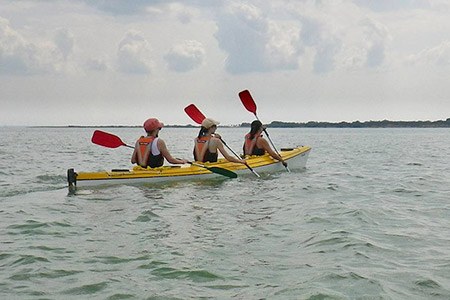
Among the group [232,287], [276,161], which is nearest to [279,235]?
[232,287]

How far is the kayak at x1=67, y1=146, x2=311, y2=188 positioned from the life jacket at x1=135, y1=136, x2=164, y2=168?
0.54 ft

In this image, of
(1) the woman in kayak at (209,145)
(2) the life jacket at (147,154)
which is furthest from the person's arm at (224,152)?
(2) the life jacket at (147,154)

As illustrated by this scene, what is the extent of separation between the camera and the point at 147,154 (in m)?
10.8

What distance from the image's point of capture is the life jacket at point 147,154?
413 inches

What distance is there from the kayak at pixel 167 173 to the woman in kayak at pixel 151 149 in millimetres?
194

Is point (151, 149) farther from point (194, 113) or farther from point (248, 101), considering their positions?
point (248, 101)

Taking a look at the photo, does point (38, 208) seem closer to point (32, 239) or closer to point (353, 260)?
point (32, 239)

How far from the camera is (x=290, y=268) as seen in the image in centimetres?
496

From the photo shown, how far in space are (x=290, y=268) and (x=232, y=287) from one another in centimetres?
80

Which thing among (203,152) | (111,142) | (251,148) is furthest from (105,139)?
(251,148)

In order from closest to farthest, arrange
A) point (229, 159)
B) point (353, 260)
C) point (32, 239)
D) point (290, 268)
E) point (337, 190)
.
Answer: point (290, 268) < point (353, 260) < point (32, 239) < point (337, 190) < point (229, 159)

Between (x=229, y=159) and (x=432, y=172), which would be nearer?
(x=229, y=159)

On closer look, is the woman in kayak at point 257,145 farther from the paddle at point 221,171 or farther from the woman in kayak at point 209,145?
the paddle at point 221,171

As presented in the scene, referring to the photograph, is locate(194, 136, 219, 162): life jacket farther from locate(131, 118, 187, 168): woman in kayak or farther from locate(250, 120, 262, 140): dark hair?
locate(250, 120, 262, 140): dark hair
